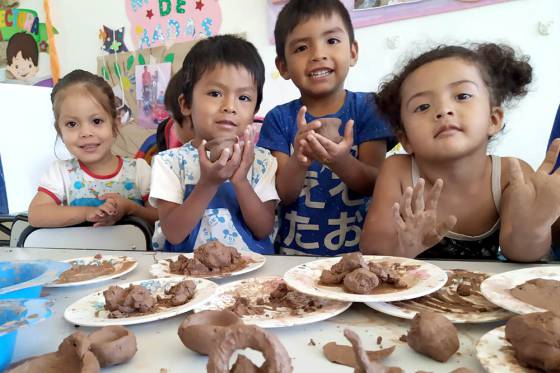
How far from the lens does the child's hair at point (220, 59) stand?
1.34m

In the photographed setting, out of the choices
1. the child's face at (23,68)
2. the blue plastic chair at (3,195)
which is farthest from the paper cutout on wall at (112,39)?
the blue plastic chair at (3,195)

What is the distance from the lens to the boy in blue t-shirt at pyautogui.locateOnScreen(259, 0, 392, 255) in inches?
53.2

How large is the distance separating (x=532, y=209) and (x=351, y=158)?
1.68 ft

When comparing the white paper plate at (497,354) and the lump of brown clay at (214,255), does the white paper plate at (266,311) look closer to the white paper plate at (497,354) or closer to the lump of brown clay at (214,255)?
the lump of brown clay at (214,255)

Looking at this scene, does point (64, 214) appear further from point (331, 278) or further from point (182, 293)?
point (331, 278)

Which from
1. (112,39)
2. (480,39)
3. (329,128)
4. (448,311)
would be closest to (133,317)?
(448,311)

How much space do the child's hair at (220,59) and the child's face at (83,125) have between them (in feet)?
1.68

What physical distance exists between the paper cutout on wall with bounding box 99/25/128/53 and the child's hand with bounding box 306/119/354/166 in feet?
7.55

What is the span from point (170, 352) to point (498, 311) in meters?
0.48

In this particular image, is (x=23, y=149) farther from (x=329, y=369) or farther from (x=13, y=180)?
(x=329, y=369)

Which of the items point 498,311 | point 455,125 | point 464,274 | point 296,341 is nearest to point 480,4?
point 455,125

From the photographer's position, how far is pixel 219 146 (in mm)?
1166

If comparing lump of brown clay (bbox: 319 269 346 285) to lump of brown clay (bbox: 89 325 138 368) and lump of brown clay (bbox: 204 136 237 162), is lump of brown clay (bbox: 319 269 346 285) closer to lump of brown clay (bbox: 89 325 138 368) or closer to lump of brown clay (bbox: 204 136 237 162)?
lump of brown clay (bbox: 89 325 138 368)

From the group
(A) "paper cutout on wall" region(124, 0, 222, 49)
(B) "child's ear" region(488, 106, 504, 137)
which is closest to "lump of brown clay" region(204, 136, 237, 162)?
(B) "child's ear" region(488, 106, 504, 137)
